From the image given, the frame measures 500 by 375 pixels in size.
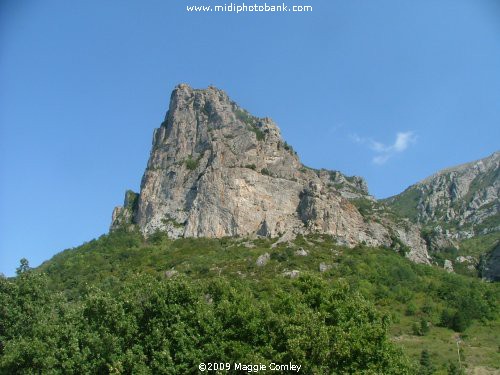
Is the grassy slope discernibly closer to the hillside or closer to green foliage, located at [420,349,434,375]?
the hillside

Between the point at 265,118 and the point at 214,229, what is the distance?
4737 cm

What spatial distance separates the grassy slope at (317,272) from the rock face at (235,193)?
4.79 metres

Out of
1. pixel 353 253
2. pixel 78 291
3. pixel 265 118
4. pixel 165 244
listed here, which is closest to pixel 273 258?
pixel 353 253

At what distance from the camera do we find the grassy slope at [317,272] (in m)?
80.9

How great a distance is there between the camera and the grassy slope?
266 feet

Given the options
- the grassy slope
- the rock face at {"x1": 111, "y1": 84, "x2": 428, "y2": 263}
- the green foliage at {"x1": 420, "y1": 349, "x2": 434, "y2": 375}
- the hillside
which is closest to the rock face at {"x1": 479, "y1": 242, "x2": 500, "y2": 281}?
the hillside

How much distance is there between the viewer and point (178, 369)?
3108 cm

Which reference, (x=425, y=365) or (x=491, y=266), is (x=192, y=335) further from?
(x=491, y=266)

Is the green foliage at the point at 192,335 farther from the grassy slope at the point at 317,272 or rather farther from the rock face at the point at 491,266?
the rock face at the point at 491,266

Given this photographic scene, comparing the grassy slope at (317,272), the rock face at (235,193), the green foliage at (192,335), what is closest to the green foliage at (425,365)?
the grassy slope at (317,272)

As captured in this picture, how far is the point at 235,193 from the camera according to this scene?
422 ft

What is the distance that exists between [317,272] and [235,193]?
37581mm

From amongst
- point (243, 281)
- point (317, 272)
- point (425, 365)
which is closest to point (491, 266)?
point (317, 272)

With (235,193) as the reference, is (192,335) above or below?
below
